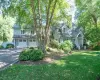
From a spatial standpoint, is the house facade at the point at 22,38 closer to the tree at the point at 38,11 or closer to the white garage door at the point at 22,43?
the white garage door at the point at 22,43

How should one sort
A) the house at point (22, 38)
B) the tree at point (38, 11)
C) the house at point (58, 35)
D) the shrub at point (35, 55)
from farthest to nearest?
the house at point (22, 38) → the house at point (58, 35) → the tree at point (38, 11) → the shrub at point (35, 55)

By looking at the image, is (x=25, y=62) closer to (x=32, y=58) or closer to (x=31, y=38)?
(x=32, y=58)

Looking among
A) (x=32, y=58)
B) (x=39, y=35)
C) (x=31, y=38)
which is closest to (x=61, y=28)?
(x=31, y=38)

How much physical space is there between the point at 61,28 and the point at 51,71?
105 ft

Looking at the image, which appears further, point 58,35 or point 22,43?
point 22,43

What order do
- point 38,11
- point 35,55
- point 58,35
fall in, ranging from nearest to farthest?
point 35,55 → point 38,11 → point 58,35

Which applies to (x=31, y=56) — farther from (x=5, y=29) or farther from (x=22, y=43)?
(x=22, y=43)

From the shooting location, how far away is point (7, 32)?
3534 centimetres

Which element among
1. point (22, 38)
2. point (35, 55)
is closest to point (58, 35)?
point (22, 38)

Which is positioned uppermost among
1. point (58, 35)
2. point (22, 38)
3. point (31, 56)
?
point (58, 35)

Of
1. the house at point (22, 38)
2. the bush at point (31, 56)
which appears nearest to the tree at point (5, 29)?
the house at point (22, 38)

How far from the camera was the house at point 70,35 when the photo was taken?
42.1 m

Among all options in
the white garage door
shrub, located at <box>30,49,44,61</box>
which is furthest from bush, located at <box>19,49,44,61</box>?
the white garage door

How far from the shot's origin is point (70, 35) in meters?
43.4
